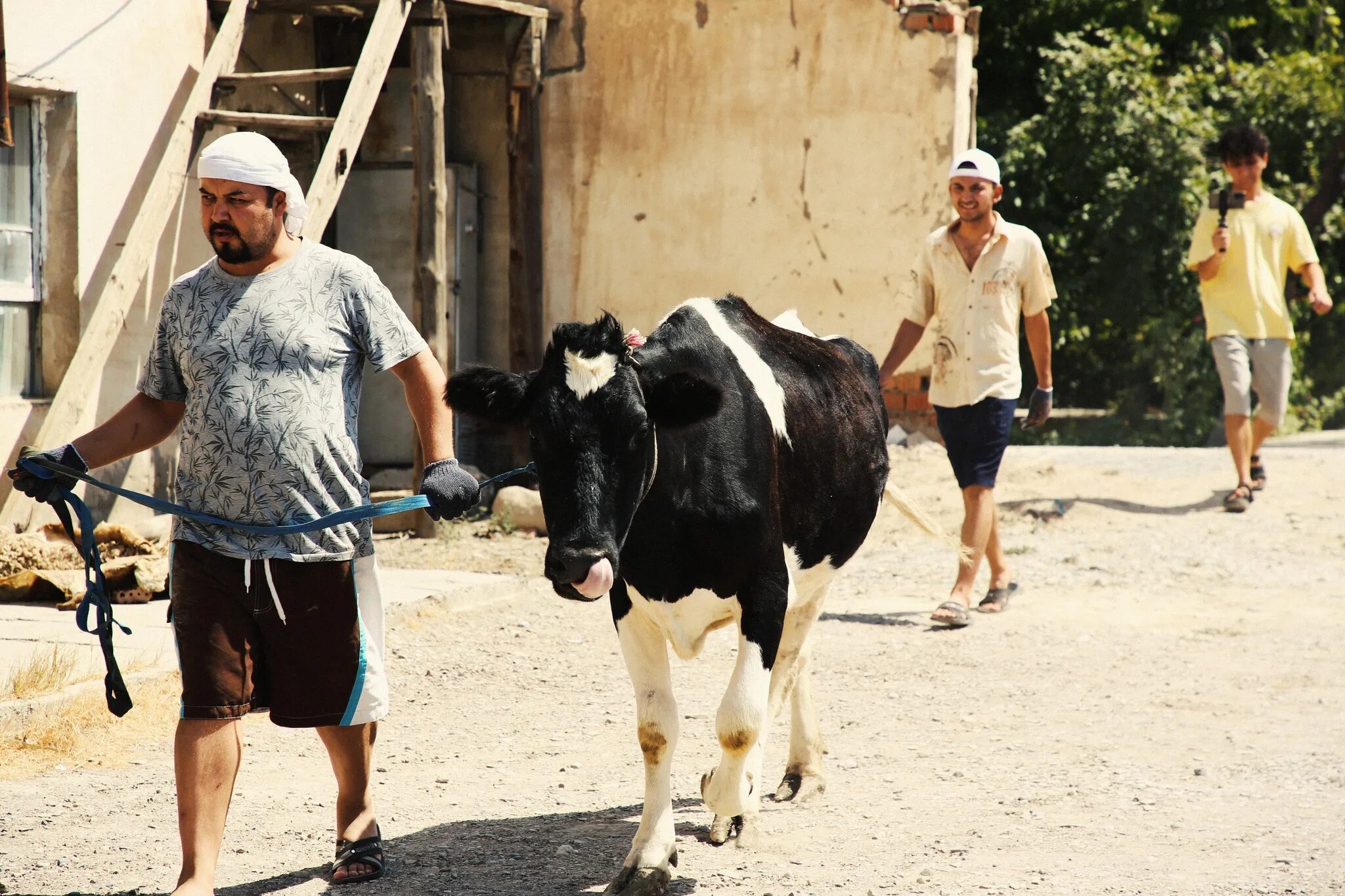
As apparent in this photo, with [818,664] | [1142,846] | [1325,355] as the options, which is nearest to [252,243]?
[1142,846]

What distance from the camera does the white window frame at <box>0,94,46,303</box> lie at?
8320 millimetres

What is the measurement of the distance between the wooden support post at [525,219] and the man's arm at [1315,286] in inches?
212

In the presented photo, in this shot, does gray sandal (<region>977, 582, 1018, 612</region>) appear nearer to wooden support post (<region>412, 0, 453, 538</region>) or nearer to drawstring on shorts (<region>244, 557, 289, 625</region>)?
wooden support post (<region>412, 0, 453, 538</region>)

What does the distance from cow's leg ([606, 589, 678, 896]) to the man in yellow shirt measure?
22.3ft

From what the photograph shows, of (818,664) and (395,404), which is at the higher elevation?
(395,404)

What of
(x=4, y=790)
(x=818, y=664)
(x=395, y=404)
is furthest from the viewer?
(x=395, y=404)

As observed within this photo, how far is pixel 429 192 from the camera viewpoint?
9.45 metres

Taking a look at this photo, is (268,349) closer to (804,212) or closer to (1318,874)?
(1318,874)

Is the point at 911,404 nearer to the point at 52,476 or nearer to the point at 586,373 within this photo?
the point at 586,373

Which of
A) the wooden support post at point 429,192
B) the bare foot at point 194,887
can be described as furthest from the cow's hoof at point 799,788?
the wooden support post at point 429,192

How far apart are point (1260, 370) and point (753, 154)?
154 inches

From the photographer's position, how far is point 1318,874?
3.97 meters

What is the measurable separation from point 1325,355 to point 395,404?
1333 cm

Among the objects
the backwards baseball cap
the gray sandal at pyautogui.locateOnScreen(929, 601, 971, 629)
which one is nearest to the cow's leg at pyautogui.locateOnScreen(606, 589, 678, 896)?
the gray sandal at pyautogui.locateOnScreen(929, 601, 971, 629)
